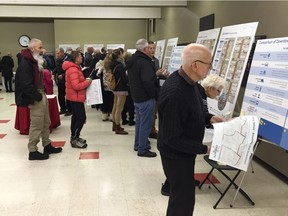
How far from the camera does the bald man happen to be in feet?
5.88

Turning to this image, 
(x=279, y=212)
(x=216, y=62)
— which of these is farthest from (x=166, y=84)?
(x=216, y=62)

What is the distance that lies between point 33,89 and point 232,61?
2.27m

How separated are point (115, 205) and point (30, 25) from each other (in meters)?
13.2

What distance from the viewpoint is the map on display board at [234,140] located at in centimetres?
216

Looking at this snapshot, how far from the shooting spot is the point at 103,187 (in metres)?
3.34

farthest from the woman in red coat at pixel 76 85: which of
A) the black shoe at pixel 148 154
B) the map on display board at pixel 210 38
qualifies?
the map on display board at pixel 210 38

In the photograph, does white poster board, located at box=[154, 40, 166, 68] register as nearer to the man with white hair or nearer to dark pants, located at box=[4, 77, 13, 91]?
the man with white hair

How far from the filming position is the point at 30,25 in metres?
14.4

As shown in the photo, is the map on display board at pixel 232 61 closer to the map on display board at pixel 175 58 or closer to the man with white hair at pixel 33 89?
the map on display board at pixel 175 58

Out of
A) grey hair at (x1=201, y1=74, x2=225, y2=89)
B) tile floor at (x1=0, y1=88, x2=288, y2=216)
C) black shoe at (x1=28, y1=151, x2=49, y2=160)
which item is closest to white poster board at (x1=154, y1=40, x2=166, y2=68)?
tile floor at (x1=0, y1=88, x2=288, y2=216)

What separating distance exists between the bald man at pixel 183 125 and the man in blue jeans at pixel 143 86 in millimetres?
2102

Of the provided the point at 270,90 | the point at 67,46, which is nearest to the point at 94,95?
the point at 270,90

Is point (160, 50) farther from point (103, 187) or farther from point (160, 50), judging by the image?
point (103, 187)

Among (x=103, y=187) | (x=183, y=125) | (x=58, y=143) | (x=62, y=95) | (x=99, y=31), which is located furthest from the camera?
(x=99, y=31)
